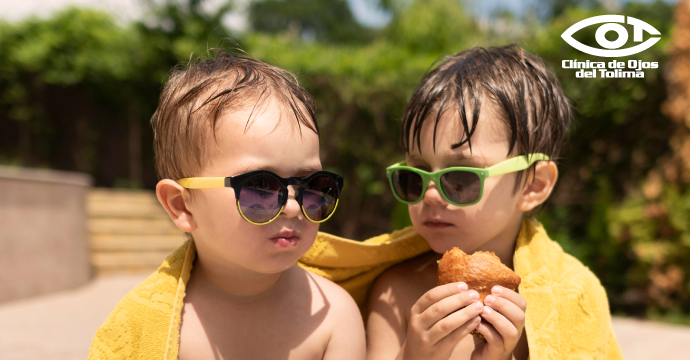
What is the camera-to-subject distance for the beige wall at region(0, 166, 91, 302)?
628 centimetres

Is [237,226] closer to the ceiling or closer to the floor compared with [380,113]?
closer to the floor

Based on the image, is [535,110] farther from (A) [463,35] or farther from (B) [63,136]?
(B) [63,136]

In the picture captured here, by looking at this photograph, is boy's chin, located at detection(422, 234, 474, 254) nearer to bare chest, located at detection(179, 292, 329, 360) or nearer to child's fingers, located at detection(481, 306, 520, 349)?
child's fingers, located at detection(481, 306, 520, 349)

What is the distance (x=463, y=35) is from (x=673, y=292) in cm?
847

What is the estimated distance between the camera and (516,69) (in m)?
1.95

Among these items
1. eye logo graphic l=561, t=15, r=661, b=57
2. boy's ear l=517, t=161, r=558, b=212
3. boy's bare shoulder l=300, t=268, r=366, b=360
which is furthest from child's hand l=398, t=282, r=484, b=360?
eye logo graphic l=561, t=15, r=661, b=57

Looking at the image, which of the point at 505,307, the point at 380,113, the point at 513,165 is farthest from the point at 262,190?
the point at 380,113

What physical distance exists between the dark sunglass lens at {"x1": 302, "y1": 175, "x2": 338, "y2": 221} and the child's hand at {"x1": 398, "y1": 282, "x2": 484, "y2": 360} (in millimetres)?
415

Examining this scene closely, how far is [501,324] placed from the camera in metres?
1.48

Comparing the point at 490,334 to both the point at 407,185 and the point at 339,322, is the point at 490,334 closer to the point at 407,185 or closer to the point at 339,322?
the point at 339,322

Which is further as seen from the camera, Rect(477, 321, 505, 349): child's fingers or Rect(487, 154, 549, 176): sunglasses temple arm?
Rect(487, 154, 549, 176): sunglasses temple arm

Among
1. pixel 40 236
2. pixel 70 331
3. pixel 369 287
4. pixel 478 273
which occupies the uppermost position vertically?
pixel 478 273

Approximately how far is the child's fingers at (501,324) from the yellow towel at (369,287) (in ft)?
0.78

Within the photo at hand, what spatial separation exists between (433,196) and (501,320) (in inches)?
19.3
